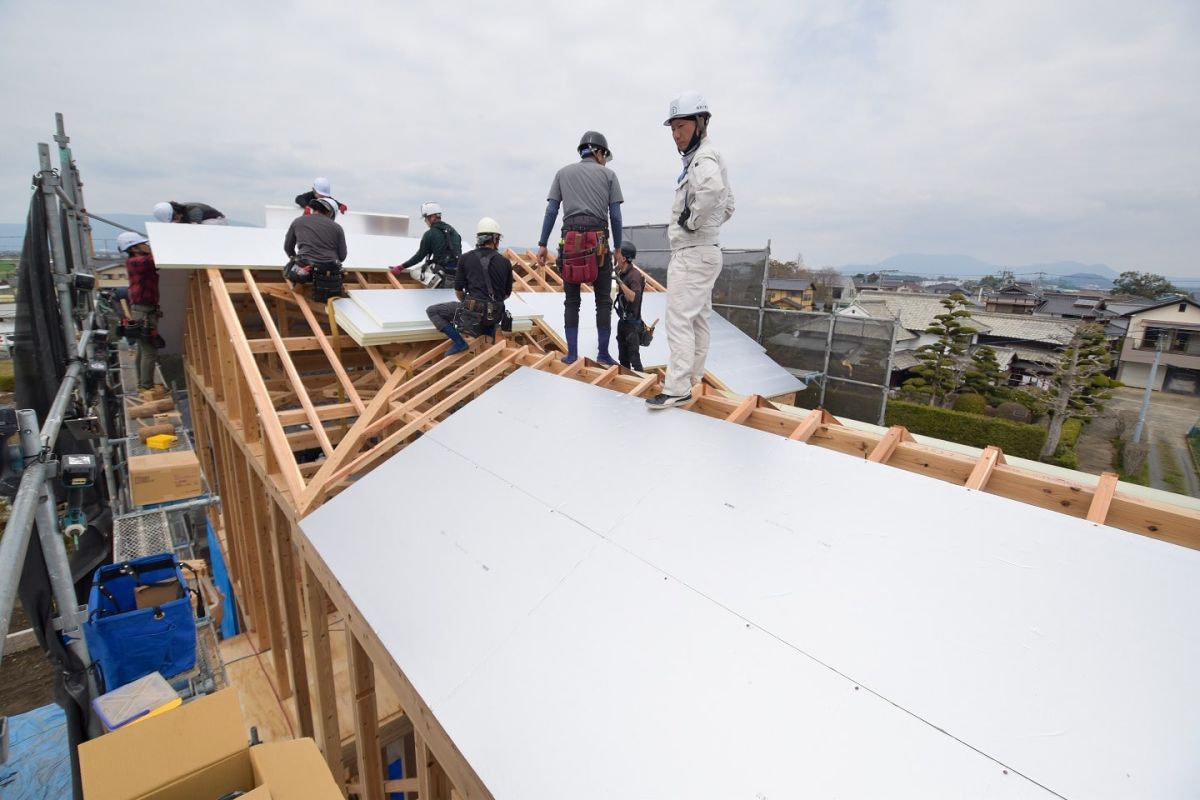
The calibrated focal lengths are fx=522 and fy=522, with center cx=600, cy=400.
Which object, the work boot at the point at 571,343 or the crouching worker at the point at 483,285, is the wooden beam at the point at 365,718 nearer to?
the crouching worker at the point at 483,285

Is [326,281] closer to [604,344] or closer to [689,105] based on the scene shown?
[604,344]

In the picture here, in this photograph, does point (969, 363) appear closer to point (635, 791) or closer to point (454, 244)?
point (454, 244)

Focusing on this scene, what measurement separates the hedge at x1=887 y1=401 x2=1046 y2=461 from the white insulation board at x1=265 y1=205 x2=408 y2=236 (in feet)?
52.3

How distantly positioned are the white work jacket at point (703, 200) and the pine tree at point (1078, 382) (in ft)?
60.0

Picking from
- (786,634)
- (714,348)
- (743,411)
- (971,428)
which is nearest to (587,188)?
(743,411)

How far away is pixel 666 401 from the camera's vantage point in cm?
343

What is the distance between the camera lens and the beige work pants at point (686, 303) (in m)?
3.45

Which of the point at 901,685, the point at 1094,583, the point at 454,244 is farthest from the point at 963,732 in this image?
the point at 454,244

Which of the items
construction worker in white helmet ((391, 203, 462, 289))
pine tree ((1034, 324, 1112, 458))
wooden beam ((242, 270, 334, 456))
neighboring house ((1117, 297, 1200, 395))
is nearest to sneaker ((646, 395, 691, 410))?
wooden beam ((242, 270, 334, 456))

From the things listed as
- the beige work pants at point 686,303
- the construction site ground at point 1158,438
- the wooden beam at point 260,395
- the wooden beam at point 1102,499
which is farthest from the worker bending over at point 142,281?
the construction site ground at point 1158,438

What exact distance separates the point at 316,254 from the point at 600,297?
3.06 metres

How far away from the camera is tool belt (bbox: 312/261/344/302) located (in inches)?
219

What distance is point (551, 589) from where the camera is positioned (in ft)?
8.07

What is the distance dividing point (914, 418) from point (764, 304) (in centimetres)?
844
